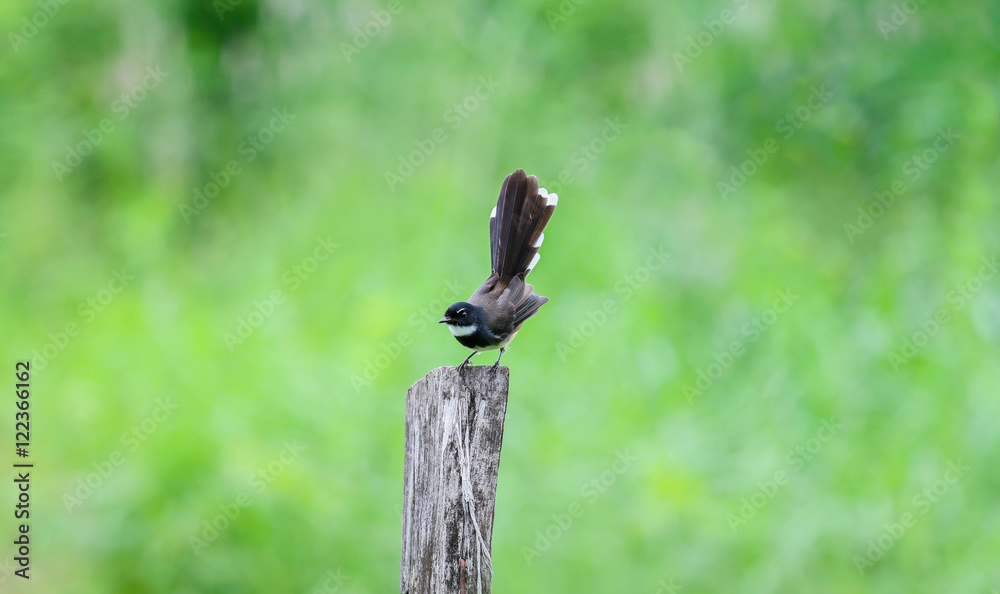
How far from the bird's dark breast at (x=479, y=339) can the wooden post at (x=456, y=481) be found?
3.51 feet

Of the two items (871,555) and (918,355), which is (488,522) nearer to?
(871,555)

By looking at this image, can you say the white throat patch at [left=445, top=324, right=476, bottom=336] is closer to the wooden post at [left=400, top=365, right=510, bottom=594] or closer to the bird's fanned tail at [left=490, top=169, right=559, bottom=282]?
the bird's fanned tail at [left=490, top=169, right=559, bottom=282]

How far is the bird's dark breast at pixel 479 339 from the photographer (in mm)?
4375

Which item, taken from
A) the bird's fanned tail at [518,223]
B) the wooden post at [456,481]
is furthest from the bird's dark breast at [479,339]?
the wooden post at [456,481]

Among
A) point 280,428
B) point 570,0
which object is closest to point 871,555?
point 280,428

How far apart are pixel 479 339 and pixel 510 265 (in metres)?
0.59

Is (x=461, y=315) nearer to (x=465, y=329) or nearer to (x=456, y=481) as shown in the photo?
(x=465, y=329)

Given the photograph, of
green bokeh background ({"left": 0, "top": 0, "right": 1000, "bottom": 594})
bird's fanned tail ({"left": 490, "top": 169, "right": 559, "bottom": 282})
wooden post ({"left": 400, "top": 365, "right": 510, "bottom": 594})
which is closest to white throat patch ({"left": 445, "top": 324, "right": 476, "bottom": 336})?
bird's fanned tail ({"left": 490, "top": 169, "right": 559, "bottom": 282})

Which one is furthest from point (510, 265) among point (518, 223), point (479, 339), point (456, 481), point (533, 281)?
point (533, 281)

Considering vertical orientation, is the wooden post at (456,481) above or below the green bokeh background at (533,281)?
below

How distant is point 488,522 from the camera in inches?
128

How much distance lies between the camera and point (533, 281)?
30.4 ft

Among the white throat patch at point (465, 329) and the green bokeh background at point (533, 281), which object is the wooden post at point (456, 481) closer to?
the white throat patch at point (465, 329)

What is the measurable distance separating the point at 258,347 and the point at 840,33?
25.0 feet
